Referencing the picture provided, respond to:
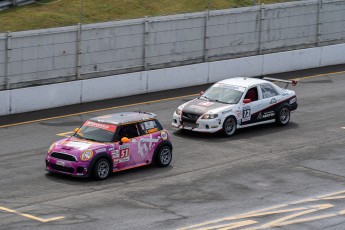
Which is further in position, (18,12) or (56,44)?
(18,12)

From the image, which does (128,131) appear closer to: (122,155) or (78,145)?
(122,155)

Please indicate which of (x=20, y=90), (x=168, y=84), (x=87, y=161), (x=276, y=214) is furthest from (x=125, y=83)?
(x=276, y=214)

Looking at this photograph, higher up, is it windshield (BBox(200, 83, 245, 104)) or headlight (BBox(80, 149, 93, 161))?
windshield (BBox(200, 83, 245, 104))

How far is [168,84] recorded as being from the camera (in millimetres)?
33125

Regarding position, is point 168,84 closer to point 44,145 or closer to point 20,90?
point 20,90

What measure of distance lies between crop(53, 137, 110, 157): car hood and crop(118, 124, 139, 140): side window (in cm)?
74

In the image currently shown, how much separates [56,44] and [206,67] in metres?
7.09

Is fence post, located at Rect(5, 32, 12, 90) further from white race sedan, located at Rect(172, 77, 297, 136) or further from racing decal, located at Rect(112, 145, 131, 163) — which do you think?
racing decal, located at Rect(112, 145, 131, 163)

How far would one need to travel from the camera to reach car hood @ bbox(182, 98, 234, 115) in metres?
26.0

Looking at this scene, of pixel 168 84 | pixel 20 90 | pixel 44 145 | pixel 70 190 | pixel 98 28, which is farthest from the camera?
pixel 168 84

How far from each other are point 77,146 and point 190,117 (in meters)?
5.76

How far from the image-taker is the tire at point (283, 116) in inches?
1087

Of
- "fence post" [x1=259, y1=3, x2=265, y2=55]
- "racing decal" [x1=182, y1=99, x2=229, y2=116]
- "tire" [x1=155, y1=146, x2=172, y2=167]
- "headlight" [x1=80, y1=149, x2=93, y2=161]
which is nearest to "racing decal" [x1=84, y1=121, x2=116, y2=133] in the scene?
"headlight" [x1=80, y1=149, x2=93, y2=161]

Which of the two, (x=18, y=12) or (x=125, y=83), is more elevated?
(x=18, y=12)
